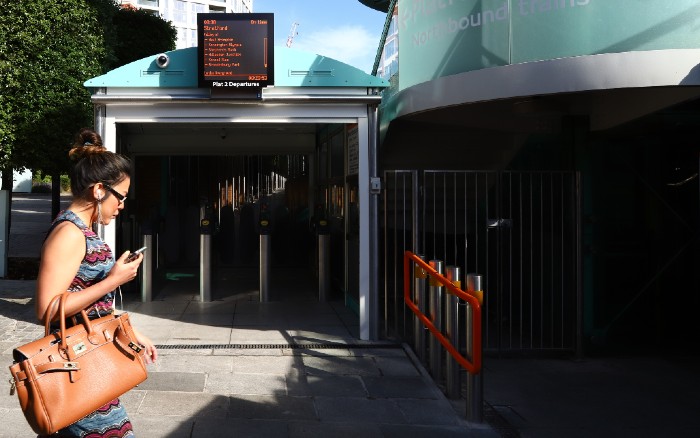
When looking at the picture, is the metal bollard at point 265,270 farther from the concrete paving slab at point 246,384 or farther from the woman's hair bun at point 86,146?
the woman's hair bun at point 86,146

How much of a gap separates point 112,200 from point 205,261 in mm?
7667

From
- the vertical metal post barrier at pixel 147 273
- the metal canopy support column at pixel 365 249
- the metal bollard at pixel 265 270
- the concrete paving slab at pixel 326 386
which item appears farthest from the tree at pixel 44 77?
the concrete paving slab at pixel 326 386

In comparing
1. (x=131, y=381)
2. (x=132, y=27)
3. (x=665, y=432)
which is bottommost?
(x=665, y=432)

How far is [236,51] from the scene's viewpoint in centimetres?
754

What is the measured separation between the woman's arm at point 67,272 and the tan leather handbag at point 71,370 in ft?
0.13

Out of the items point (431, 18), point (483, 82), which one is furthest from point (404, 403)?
point (431, 18)

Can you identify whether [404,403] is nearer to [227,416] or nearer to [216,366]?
[227,416]

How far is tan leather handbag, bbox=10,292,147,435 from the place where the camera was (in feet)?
8.43

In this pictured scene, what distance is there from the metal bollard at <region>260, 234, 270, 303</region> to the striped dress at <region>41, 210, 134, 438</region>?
7.55m

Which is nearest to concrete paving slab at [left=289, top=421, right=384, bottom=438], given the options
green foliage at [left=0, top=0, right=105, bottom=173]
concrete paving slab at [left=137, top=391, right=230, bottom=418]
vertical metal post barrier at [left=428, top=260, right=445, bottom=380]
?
concrete paving slab at [left=137, top=391, right=230, bottom=418]

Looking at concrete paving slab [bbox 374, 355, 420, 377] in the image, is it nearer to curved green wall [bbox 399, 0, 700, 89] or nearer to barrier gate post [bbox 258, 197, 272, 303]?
curved green wall [bbox 399, 0, 700, 89]

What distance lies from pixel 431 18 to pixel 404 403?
4.62m

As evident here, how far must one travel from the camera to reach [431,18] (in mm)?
8516

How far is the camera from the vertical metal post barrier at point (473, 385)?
17.5ft
